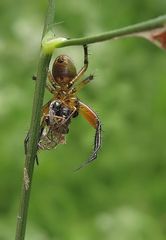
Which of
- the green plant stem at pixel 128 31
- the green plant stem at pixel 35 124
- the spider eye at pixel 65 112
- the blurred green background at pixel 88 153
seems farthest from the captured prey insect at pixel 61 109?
the blurred green background at pixel 88 153

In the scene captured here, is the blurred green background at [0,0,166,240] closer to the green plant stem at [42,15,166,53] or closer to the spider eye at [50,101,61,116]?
the spider eye at [50,101,61,116]

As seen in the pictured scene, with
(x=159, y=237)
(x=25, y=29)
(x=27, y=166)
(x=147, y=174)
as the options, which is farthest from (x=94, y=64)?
(x=27, y=166)

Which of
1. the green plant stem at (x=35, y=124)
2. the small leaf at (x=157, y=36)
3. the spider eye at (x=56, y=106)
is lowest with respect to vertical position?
the green plant stem at (x=35, y=124)

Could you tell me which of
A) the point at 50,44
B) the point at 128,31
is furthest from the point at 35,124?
the point at 128,31

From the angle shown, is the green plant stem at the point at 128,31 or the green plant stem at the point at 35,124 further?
the green plant stem at the point at 35,124

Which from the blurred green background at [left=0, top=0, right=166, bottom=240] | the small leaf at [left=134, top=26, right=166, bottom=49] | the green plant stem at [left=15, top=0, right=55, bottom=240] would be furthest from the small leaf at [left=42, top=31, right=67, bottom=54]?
the blurred green background at [left=0, top=0, right=166, bottom=240]

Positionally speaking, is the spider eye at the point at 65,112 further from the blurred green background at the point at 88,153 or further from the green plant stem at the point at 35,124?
the blurred green background at the point at 88,153
